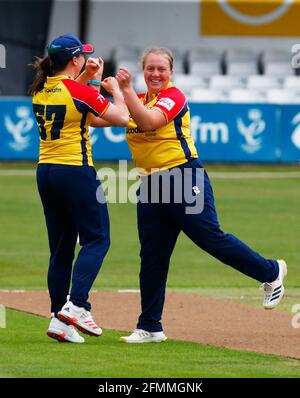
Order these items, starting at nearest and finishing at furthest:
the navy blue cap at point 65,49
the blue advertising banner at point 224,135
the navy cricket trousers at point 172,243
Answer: the navy blue cap at point 65,49
the navy cricket trousers at point 172,243
the blue advertising banner at point 224,135

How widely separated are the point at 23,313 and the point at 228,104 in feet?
49.7

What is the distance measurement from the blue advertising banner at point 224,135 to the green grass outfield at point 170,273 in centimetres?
37

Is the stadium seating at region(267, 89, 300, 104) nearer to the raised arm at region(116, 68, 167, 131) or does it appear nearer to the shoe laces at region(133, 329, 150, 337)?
the shoe laces at region(133, 329, 150, 337)

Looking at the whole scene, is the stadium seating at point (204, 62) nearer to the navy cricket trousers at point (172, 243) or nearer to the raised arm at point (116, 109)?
the navy cricket trousers at point (172, 243)

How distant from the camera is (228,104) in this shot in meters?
25.0

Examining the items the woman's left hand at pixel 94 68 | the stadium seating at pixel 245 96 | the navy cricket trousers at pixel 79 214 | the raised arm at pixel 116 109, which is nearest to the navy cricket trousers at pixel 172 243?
the navy cricket trousers at pixel 79 214

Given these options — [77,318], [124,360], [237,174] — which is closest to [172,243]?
[77,318]

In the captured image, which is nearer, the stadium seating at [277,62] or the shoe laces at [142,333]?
the shoe laces at [142,333]

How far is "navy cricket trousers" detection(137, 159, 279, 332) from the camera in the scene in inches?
344

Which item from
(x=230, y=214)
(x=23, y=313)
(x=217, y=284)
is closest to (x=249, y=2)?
(x=230, y=214)

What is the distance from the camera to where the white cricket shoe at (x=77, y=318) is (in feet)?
27.8

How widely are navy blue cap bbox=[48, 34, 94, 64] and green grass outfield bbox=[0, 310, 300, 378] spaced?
210cm
